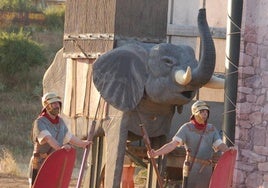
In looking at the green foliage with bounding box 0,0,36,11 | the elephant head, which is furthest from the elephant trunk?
the green foliage with bounding box 0,0,36,11

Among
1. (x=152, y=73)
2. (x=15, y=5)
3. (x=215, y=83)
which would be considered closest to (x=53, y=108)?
(x=152, y=73)

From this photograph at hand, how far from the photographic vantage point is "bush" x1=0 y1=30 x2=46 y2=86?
42.2 m

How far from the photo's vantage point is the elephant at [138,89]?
13.9 meters

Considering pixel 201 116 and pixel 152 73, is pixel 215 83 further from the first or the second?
pixel 201 116

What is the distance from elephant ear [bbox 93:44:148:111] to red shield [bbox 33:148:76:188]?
2.08 m

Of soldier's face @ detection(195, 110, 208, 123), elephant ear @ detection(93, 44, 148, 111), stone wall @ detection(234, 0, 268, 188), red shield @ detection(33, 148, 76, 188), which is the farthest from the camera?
stone wall @ detection(234, 0, 268, 188)

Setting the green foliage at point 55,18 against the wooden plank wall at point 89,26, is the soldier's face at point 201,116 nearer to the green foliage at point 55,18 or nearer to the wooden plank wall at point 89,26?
the wooden plank wall at point 89,26

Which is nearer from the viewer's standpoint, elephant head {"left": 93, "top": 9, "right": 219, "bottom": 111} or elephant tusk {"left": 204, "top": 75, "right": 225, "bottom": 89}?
elephant head {"left": 93, "top": 9, "right": 219, "bottom": 111}

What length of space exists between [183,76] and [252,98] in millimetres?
2576

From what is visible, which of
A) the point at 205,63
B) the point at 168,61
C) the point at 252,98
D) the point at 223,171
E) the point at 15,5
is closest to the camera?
the point at 223,171

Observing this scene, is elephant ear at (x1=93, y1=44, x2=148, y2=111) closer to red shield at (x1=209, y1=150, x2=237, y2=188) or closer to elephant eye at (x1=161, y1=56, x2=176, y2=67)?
elephant eye at (x1=161, y1=56, x2=176, y2=67)

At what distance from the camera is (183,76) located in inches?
530

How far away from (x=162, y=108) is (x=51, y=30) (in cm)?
3556

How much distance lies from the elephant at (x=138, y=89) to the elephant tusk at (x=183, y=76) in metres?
0.12
